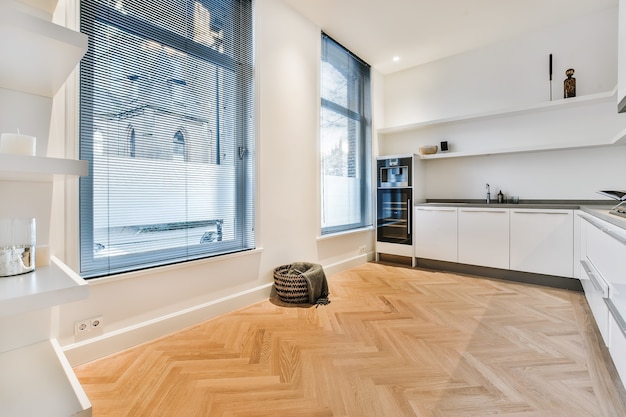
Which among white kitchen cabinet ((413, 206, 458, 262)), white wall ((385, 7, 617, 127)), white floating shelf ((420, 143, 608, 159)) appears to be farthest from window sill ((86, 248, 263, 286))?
white wall ((385, 7, 617, 127))

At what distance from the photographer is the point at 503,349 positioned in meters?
1.90

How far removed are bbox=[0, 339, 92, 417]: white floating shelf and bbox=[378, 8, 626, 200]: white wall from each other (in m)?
4.14

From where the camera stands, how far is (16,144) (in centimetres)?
104

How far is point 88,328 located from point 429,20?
162 inches

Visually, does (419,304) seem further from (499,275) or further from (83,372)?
(83,372)

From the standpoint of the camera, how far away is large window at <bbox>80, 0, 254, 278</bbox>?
1.83 meters

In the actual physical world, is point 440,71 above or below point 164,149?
above

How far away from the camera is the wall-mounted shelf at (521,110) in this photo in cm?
310

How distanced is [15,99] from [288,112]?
6.84 ft

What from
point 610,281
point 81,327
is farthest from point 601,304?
point 81,327

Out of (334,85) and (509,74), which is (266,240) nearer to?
(334,85)

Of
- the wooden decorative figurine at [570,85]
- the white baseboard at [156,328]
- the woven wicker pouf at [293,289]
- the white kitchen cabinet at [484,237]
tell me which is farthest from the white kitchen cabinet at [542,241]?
the white baseboard at [156,328]

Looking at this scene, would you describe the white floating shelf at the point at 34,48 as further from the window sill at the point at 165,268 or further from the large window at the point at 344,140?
the large window at the point at 344,140

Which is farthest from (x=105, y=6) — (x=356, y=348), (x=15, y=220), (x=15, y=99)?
(x=356, y=348)
